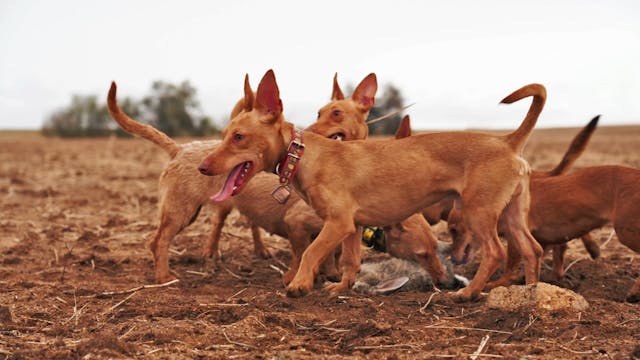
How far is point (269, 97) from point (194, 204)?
6.97 ft

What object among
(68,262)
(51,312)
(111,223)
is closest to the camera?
(51,312)

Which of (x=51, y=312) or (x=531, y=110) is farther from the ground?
(x=531, y=110)

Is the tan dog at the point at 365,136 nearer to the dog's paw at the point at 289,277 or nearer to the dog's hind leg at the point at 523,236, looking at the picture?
the dog's paw at the point at 289,277

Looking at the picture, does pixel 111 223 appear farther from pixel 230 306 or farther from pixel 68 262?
pixel 230 306

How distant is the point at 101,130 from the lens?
5034 centimetres

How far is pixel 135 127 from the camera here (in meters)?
7.17

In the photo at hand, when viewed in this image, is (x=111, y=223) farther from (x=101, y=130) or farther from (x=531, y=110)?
(x=101, y=130)

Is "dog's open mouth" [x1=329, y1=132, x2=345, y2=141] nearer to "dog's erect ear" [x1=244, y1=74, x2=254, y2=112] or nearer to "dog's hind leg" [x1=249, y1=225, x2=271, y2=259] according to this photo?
"dog's hind leg" [x1=249, y1=225, x2=271, y2=259]

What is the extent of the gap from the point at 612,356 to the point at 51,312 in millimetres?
4010

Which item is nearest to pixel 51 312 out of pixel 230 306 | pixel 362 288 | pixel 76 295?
pixel 76 295

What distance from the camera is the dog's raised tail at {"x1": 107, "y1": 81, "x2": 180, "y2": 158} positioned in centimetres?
691

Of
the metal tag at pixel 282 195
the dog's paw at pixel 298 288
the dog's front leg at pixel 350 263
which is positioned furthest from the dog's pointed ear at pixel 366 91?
the dog's paw at pixel 298 288

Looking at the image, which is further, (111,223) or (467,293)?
(111,223)

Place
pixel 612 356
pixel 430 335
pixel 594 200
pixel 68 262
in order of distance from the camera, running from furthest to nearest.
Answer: pixel 68 262 < pixel 594 200 < pixel 430 335 < pixel 612 356
